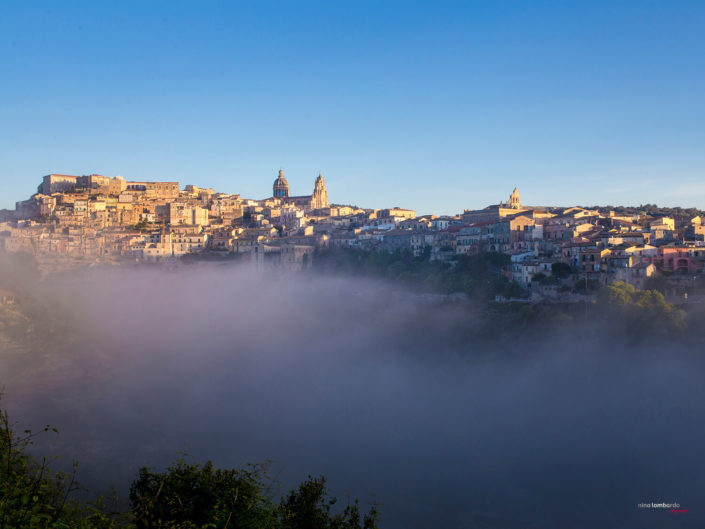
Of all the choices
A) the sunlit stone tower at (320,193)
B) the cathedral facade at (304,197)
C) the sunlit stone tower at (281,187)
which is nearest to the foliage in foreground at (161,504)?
the cathedral facade at (304,197)

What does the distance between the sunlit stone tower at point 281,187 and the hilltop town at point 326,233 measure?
6903mm

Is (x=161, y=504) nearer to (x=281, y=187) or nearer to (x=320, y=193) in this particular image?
(x=320, y=193)

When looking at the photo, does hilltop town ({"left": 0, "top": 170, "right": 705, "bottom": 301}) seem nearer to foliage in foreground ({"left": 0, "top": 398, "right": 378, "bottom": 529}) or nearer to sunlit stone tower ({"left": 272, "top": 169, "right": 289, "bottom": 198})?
sunlit stone tower ({"left": 272, "top": 169, "right": 289, "bottom": 198})

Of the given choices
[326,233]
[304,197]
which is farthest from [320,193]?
[326,233]

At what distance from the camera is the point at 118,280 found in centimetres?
4716

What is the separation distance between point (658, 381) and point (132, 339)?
27.7m

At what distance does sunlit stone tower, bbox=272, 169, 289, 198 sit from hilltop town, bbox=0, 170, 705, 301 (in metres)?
6.90

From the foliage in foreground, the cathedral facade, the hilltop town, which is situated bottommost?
the foliage in foreground

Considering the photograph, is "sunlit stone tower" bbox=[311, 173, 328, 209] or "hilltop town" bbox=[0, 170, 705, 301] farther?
"sunlit stone tower" bbox=[311, 173, 328, 209]

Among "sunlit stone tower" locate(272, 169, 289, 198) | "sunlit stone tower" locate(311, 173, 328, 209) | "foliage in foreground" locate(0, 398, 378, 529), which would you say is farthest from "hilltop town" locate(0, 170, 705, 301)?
"foliage in foreground" locate(0, 398, 378, 529)

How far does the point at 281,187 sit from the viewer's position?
76812mm

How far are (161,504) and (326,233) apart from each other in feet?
139

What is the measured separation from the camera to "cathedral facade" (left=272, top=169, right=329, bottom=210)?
65725mm

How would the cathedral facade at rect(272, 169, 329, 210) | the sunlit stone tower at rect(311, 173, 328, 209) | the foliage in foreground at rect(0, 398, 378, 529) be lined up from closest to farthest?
the foliage in foreground at rect(0, 398, 378, 529) → the cathedral facade at rect(272, 169, 329, 210) → the sunlit stone tower at rect(311, 173, 328, 209)
